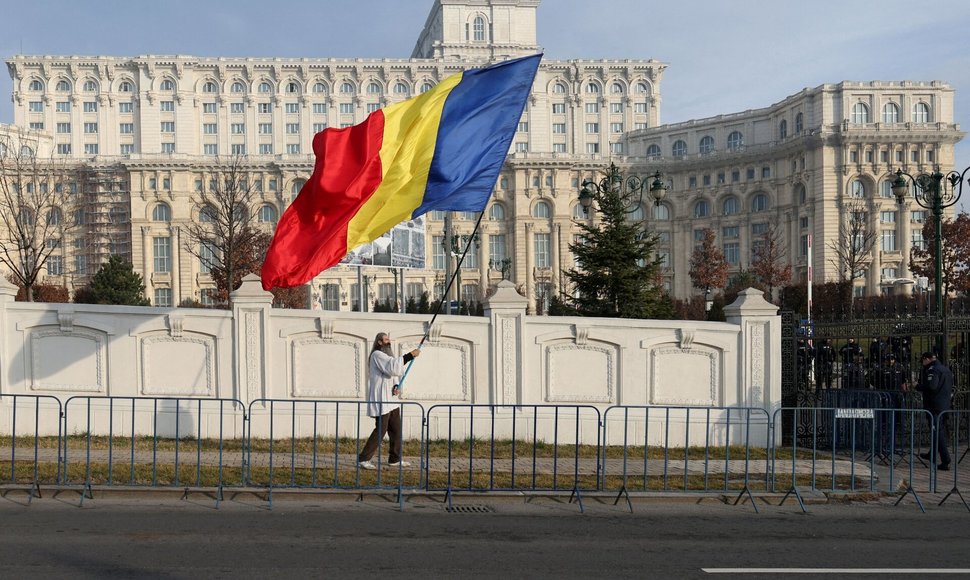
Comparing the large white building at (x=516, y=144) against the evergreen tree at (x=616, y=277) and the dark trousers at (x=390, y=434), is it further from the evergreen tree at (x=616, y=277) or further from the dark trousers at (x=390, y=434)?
the dark trousers at (x=390, y=434)

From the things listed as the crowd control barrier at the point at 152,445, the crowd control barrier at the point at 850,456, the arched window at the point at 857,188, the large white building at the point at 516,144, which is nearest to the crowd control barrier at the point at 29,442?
the crowd control barrier at the point at 152,445

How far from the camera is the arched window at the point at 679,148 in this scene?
105 metres

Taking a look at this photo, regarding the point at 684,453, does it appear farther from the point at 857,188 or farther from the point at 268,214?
the point at 268,214

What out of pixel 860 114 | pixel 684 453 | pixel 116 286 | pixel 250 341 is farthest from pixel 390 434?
pixel 860 114

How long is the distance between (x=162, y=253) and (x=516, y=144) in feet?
134

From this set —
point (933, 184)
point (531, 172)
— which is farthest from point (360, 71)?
point (933, 184)

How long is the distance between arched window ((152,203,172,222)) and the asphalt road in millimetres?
91067

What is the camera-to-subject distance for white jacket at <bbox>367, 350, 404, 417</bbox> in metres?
11.9

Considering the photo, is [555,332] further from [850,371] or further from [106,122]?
[106,122]

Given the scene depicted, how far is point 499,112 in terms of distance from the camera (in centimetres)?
1127

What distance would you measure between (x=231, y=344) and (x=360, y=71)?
94.3 metres

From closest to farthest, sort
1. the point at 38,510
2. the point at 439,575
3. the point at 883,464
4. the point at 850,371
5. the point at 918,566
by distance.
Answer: the point at 439,575 → the point at 918,566 → the point at 38,510 → the point at 883,464 → the point at 850,371

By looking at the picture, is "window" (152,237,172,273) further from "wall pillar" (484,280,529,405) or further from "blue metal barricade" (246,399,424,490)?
"wall pillar" (484,280,529,405)

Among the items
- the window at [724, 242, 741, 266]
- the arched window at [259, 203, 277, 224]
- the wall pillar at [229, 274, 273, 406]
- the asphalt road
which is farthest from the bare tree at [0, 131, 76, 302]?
the window at [724, 242, 741, 266]
